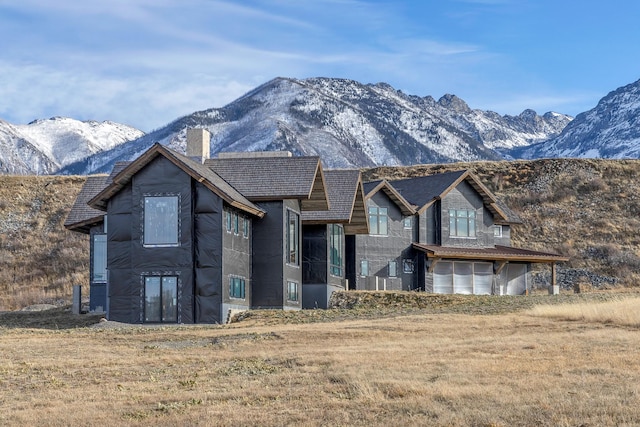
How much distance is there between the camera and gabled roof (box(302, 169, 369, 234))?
48438mm

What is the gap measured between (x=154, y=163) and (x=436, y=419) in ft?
83.4

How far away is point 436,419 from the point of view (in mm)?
17094

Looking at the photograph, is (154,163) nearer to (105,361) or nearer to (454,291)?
(105,361)

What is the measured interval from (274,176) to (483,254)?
1774 cm

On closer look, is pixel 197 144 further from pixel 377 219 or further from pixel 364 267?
pixel 364 267

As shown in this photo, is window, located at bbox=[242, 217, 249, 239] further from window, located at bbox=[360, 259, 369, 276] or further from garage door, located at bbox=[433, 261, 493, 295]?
garage door, located at bbox=[433, 261, 493, 295]

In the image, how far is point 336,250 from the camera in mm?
51562

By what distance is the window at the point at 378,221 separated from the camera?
57844 mm

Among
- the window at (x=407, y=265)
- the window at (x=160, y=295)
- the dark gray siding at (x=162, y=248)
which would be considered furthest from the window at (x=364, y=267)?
the window at (x=160, y=295)

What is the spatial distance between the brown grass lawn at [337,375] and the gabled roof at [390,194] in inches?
931

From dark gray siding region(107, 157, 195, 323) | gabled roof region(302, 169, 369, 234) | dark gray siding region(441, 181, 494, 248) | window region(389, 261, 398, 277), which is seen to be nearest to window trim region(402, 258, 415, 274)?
window region(389, 261, 398, 277)

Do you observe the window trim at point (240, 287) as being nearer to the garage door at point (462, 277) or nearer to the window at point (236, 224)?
the window at point (236, 224)

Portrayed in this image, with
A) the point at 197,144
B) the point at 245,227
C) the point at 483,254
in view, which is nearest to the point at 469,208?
the point at 483,254

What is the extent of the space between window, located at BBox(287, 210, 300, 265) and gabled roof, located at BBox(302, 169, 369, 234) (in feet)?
5.65
